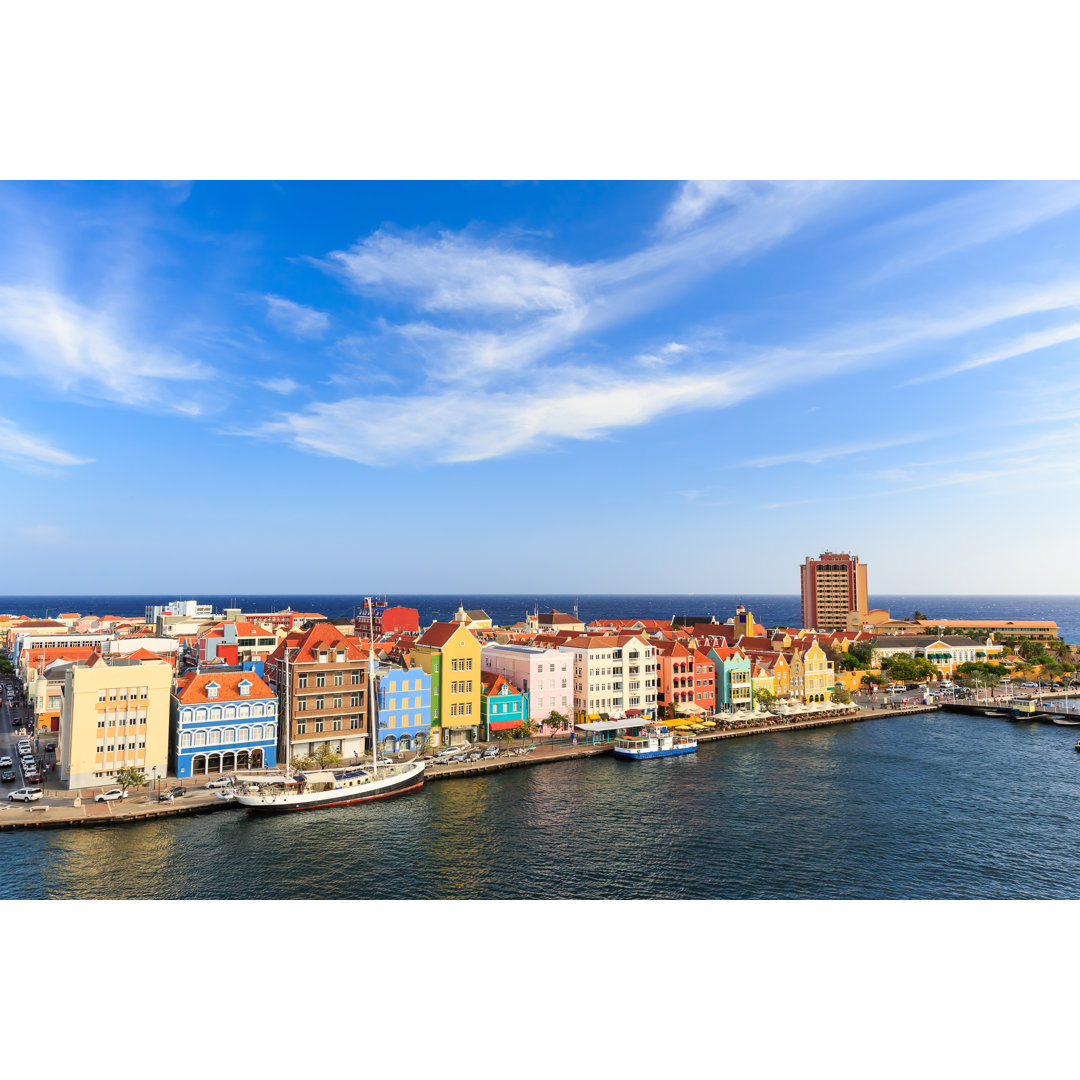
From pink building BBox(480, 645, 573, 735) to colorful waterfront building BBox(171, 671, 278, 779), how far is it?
2070cm

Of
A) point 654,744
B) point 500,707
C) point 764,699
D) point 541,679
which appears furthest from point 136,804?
point 764,699

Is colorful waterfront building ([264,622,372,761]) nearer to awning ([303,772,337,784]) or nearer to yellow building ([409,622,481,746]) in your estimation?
awning ([303,772,337,784])

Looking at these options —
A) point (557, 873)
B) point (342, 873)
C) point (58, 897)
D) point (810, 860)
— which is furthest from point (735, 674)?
point (58, 897)

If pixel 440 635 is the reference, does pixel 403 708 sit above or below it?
below

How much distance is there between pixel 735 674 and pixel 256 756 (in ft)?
148

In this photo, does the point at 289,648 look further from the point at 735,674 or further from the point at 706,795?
the point at 735,674

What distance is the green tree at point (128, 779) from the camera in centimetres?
3953

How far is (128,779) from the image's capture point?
39.5 meters

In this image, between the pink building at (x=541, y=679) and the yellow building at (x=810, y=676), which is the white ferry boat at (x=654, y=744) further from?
the yellow building at (x=810, y=676)

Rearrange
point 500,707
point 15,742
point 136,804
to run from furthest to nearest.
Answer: point 500,707
point 15,742
point 136,804

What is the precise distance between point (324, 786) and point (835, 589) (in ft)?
490

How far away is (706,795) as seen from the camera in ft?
142

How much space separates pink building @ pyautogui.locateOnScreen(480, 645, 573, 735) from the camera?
59250 mm

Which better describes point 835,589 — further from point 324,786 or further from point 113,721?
point 113,721
